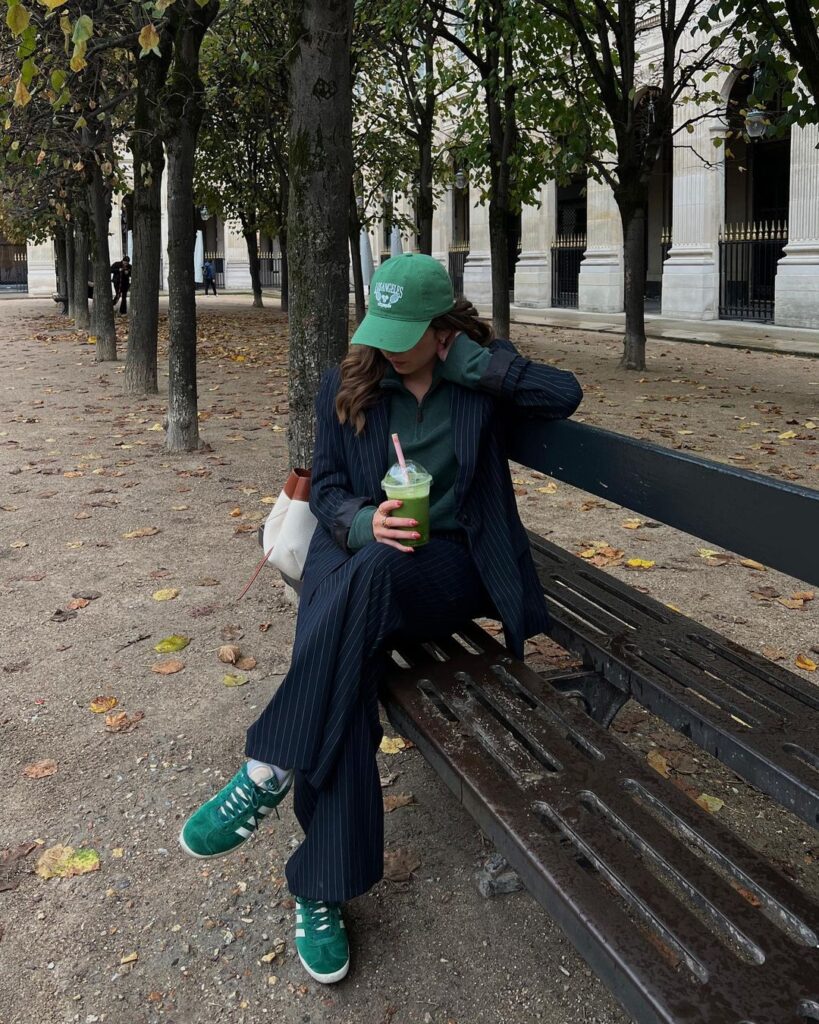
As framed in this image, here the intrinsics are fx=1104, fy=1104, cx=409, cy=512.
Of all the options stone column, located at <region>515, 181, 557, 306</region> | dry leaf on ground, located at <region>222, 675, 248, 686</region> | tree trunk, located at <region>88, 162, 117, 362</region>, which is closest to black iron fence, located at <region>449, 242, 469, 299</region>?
stone column, located at <region>515, 181, 557, 306</region>

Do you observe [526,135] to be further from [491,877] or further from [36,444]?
[491,877]

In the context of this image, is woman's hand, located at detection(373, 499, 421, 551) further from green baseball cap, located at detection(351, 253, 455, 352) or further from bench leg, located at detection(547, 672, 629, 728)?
bench leg, located at detection(547, 672, 629, 728)

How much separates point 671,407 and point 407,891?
26.9ft

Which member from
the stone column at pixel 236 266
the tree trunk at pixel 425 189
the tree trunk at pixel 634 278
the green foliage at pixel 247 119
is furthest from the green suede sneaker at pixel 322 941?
the stone column at pixel 236 266

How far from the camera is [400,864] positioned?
281 cm

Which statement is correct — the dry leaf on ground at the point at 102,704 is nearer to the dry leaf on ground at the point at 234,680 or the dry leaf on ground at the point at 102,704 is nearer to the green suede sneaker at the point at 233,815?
the dry leaf on ground at the point at 234,680

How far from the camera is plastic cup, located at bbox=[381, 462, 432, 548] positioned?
102 inches

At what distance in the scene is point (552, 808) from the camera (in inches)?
81.2

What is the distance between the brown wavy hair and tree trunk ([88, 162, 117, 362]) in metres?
12.4

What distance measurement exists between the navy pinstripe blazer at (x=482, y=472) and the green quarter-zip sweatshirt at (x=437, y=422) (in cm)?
3

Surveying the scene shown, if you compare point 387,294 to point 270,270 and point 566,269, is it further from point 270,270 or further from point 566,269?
point 270,270

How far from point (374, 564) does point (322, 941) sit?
0.83 metres

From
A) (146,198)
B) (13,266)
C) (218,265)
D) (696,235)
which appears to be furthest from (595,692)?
(13,266)

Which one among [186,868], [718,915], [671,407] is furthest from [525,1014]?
[671,407]
